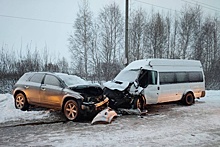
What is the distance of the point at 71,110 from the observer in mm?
8984

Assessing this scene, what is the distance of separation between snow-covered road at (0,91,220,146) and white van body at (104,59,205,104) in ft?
5.57

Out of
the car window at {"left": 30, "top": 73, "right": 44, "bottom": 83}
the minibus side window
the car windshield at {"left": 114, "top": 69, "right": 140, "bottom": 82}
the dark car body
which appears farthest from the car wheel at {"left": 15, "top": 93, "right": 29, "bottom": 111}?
the minibus side window

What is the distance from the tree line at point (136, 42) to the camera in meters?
24.1

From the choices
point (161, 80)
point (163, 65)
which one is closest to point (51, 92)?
point (161, 80)

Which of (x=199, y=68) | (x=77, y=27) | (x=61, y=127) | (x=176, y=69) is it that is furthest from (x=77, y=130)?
(x=77, y=27)

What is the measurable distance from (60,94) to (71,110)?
2.61 feet

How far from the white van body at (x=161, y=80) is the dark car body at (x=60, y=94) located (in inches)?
72.8

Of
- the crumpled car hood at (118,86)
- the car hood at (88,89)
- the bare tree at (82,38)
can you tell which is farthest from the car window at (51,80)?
the bare tree at (82,38)

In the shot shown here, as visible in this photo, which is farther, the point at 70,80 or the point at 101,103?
the point at 70,80

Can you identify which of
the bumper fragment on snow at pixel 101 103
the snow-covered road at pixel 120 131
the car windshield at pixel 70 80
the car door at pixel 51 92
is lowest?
the snow-covered road at pixel 120 131

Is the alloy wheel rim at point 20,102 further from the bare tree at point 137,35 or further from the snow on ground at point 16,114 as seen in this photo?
the bare tree at point 137,35

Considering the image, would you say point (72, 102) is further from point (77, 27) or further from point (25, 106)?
point (77, 27)

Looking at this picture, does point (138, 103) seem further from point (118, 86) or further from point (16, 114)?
point (16, 114)

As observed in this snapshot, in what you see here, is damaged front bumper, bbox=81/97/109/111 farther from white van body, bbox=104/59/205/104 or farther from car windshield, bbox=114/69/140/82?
car windshield, bbox=114/69/140/82
